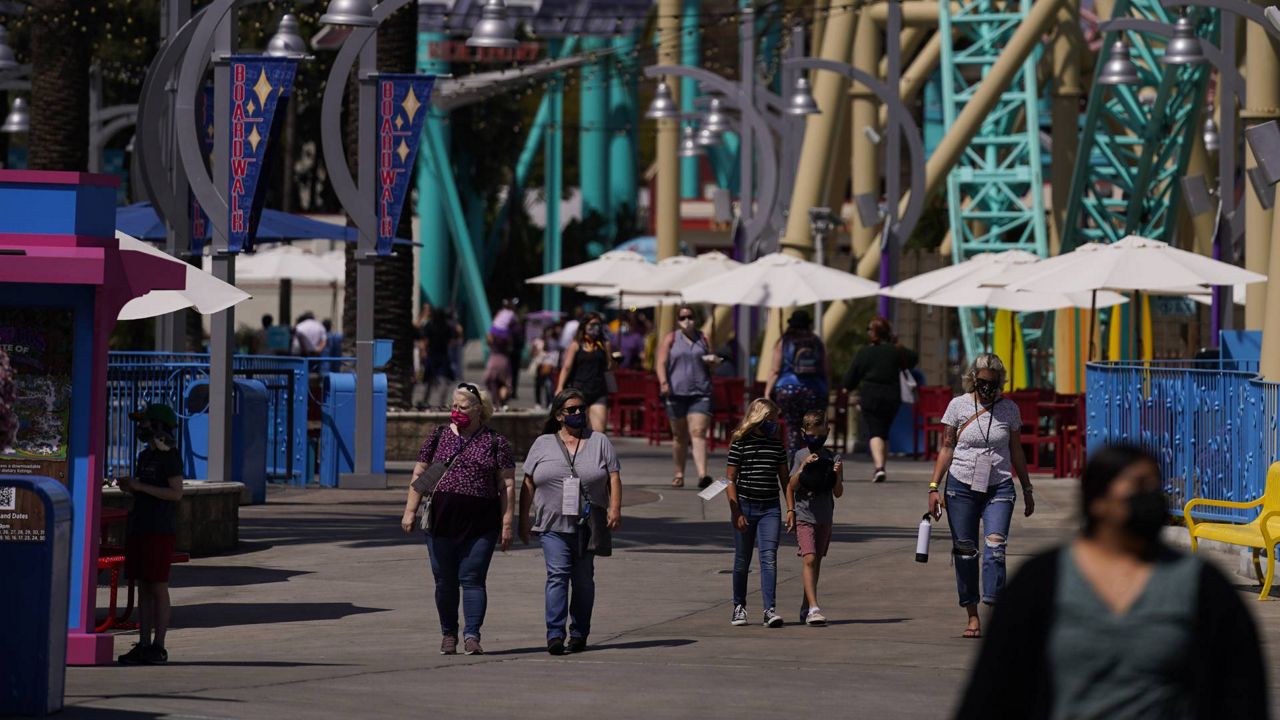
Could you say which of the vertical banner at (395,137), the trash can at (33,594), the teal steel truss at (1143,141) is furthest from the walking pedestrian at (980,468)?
the teal steel truss at (1143,141)

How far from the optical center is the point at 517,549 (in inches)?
681

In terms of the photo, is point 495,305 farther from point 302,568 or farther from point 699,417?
point 302,568

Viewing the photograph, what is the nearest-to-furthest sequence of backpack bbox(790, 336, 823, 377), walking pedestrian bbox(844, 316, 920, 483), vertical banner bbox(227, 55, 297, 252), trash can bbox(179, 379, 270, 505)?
1. vertical banner bbox(227, 55, 297, 252)
2. trash can bbox(179, 379, 270, 505)
3. backpack bbox(790, 336, 823, 377)
4. walking pedestrian bbox(844, 316, 920, 483)

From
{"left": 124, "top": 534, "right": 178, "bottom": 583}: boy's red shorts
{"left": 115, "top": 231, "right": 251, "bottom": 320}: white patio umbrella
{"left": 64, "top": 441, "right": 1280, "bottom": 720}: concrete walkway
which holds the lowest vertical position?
{"left": 64, "top": 441, "right": 1280, "bottom": 720}: concrete walkway

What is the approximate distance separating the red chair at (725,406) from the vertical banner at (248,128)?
1034cm

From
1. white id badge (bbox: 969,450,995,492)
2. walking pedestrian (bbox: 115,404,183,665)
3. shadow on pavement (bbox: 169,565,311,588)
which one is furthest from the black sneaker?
white id badge (bbox: 969,450,995,492)

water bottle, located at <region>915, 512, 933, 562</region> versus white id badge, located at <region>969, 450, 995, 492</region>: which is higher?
white id badge, located at <region>969, 450, 995, 492</region>

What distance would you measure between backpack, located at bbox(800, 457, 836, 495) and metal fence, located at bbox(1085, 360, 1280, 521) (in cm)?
347

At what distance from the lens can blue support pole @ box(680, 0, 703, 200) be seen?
182 feet

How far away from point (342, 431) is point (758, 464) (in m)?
9.45

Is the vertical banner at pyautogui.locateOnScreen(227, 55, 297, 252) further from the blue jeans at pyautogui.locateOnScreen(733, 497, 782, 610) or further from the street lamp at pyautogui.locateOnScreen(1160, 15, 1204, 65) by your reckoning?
the street lamp at pyautogui.locateOnScreen(1160, 15, 1204, 65)

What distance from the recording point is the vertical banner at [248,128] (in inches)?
719

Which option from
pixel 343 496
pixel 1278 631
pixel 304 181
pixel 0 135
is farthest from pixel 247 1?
pixel 304 181

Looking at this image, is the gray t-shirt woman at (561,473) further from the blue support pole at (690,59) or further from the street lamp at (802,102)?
the blue support pole at (690,59)
